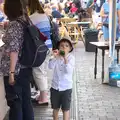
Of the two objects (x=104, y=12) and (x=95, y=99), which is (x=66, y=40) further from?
(x=104, y=12)

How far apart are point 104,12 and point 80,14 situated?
8.96 metres

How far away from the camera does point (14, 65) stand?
407 cm

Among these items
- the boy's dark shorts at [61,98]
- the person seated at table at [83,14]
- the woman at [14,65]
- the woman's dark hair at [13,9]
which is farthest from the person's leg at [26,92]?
the person seated at table at [83,14]

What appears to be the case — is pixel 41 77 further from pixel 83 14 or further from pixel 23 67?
pixel 83 14

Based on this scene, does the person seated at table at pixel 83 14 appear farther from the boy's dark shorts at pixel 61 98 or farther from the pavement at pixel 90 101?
the boy's dark shorts at pixel 61 98

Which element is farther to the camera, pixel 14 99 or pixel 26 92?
pixel 26 92

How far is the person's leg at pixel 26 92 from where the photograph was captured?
423 centimetres

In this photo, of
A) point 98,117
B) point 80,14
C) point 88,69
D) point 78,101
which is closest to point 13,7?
point 98,117

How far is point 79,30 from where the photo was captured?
49.7 ft

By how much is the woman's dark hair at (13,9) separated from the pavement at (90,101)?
1.91 m

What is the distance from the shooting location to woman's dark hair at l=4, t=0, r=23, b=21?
4109 mm

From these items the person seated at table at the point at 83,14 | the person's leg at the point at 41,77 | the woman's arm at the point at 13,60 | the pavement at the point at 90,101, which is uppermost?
the woman's arm at the point at 13,60

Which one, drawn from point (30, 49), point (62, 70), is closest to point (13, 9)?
point (30, 49)

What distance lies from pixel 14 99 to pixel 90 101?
2455 mm
